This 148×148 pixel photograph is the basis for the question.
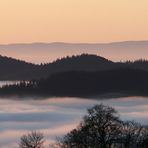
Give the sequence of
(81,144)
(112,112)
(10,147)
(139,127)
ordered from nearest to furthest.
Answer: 1. (81,144)
2. (112,112)
3. (139,127)
4. (10,147)

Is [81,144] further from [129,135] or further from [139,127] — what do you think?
[139,127]

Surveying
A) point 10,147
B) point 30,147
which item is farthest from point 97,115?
point 10,147

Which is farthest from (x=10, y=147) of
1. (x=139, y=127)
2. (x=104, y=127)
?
(x=104, y=127)

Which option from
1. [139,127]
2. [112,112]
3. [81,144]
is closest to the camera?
[81,144]

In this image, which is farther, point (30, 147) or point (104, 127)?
point (30, 147)

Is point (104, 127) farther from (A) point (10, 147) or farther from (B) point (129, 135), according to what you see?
(A) point (10, 147)

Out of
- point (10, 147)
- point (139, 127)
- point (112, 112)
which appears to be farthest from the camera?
point (10, 147)

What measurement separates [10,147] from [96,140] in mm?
100556

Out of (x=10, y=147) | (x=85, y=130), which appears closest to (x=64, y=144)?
(x=85, y=130)

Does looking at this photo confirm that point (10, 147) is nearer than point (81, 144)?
No

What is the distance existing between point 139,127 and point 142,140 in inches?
332

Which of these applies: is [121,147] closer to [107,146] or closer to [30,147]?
[107,146]

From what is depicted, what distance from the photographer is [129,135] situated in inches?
3479

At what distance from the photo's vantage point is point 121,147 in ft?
277
